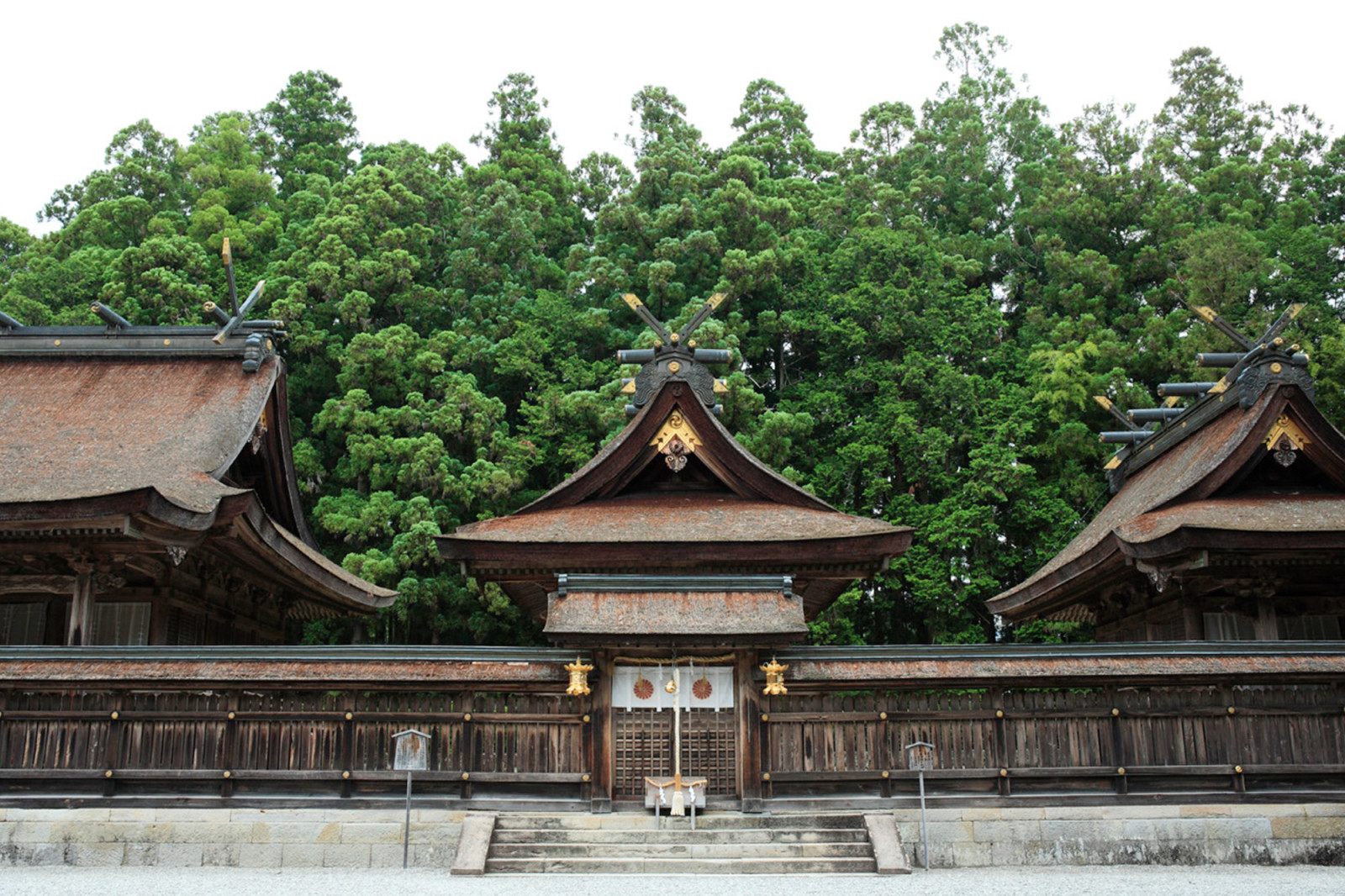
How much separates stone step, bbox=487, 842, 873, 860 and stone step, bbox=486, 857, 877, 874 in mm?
124

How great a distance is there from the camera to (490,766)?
47.4 ft

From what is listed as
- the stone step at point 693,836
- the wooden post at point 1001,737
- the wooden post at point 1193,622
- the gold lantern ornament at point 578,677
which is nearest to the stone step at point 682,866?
the stone step at point 693,836

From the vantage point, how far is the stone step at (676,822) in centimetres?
1381

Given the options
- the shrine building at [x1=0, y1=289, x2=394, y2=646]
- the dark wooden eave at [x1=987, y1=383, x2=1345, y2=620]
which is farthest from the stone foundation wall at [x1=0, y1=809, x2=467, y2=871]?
the dark wooden eave at [x1=987, y1=383, x2=1345, y2=620]

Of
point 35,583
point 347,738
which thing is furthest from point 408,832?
point 35,583

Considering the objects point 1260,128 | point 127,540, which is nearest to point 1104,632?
point 127,540

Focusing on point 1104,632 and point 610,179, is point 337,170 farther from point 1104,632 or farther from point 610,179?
point 1104,632

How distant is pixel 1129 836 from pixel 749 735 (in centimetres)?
476

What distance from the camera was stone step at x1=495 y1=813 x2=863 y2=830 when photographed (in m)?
13.8

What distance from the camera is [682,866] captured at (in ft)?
42.3

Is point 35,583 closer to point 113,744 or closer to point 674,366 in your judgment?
point 113,744

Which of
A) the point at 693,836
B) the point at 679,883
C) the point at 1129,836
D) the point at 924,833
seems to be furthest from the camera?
the point at 1129,836

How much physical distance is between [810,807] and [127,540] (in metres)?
10.2

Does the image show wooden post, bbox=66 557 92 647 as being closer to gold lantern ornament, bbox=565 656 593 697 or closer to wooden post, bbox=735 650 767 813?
gold lantern ornament, bbox=565 656 593 697
